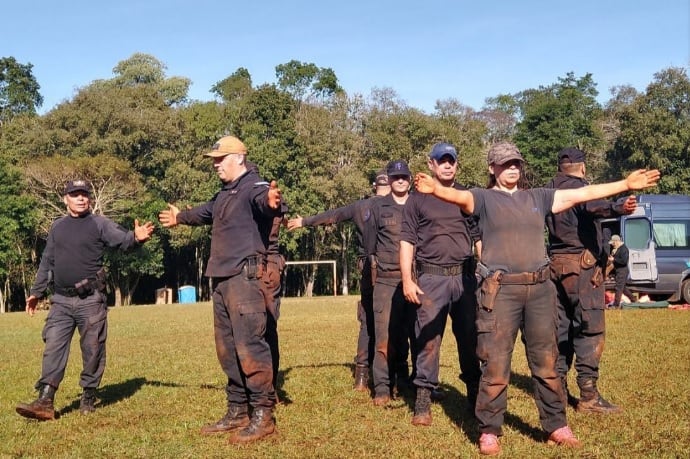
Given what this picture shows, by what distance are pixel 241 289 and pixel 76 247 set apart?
2479 mm

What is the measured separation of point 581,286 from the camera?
7660mm

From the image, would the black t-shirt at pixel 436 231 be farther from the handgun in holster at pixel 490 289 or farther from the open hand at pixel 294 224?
the open hand at pixel 294 224

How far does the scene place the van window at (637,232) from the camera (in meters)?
23.5

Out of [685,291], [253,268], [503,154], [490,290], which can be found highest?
[503,154]

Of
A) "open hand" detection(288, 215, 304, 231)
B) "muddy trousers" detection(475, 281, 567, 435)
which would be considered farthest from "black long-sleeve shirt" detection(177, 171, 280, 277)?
"muddy trousers" detection(475, 281, 567, 435)

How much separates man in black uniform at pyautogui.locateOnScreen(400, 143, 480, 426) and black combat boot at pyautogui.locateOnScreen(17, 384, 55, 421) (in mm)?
3943

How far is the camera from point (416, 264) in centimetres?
752

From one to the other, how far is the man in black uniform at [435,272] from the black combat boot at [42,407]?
3943 mm

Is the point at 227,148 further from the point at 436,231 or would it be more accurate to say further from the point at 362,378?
the point at 362,378

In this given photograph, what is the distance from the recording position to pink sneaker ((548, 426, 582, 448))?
6.14 meters

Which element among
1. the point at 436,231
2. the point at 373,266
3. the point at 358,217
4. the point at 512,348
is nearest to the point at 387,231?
the point at 373,266

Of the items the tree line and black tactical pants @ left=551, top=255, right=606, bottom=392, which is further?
the tree line

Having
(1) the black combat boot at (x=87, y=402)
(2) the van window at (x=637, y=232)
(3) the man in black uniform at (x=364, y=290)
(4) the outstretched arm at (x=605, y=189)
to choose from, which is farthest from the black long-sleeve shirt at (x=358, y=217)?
(2) the van window at (x=637, y=232)

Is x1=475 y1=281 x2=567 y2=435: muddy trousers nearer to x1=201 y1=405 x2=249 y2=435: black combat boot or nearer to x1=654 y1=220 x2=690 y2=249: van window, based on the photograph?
x1=201 y1=405 x2=249 y2=435: black combat boot
